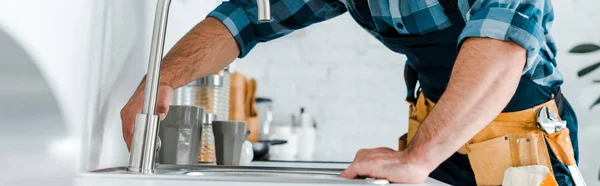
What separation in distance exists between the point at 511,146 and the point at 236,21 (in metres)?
0.61

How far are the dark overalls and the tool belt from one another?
22 mm

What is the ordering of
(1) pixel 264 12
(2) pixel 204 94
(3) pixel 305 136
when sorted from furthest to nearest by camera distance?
(3) pixel 305 136 < (2) pixel 204 94 < (1) pixel 264 12

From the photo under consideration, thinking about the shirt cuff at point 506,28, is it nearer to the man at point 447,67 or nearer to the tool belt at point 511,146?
the man at point 447,67

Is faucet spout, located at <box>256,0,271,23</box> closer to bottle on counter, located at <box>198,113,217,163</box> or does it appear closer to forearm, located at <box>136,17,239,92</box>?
forearm, located at <box>136,17,239,92</box>

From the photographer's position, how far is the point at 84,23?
0.93 metres

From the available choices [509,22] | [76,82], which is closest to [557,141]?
[509,22]

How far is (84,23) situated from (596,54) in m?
2.15

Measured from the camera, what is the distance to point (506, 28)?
3.71 feet

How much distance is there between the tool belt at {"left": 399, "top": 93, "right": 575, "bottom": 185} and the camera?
139cm

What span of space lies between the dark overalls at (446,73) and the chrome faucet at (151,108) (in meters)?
0.64

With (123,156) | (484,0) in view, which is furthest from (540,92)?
(123,156)

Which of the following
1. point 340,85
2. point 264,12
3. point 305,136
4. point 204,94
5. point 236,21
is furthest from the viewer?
point 340,85

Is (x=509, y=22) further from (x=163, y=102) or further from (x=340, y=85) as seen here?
(x=340, y=85)

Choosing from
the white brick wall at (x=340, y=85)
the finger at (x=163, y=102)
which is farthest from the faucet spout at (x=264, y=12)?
the white brick wall at (x=340, y=85)
